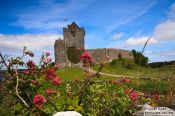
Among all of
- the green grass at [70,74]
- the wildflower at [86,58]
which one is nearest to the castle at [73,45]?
the green grass at [70,74]

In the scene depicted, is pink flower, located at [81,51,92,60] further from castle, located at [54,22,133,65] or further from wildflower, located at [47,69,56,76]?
castle, located at [54,22,133,65]

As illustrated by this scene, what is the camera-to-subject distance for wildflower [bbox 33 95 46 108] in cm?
621

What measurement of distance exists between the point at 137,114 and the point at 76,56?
2427 inches

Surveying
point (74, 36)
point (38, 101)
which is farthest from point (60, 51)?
point (38, 101)

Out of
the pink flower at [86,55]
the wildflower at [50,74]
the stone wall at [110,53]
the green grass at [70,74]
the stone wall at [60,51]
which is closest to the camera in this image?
the pink flower at [86,55]

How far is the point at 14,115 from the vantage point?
656cm

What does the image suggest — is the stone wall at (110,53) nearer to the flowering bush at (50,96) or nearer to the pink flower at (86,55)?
the flowering bush at (50,96)

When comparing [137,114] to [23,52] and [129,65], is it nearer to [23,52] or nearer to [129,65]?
[23,52]

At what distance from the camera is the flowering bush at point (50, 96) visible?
20.9 feet

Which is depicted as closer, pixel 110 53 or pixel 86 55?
pixel 86 55

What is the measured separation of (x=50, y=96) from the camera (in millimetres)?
7008

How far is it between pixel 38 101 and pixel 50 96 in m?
0.75

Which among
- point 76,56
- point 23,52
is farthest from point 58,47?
point 23,52

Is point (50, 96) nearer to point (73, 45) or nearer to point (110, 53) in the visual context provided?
point (110, 53)
